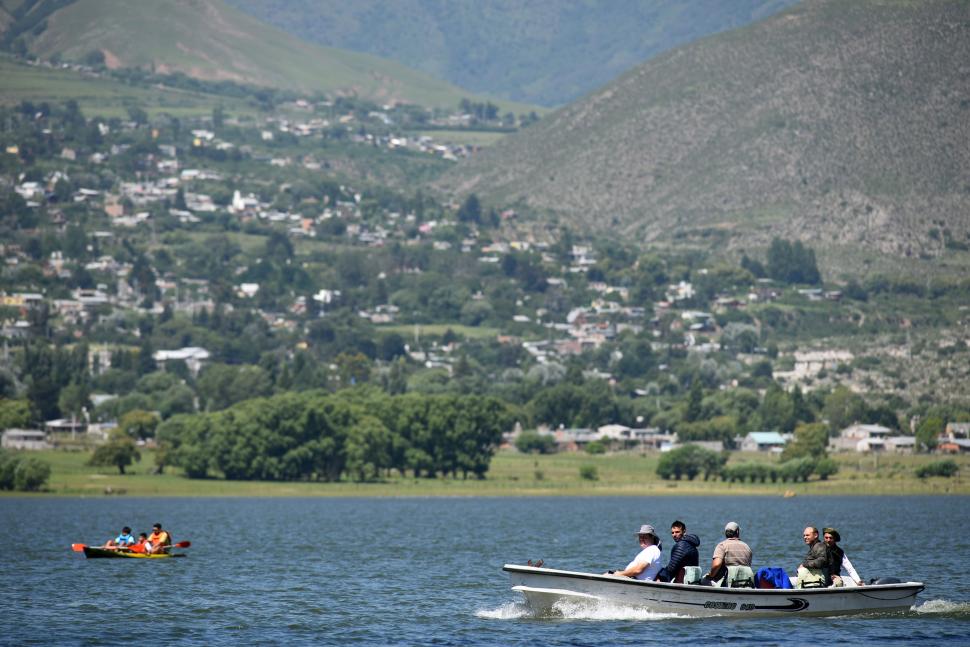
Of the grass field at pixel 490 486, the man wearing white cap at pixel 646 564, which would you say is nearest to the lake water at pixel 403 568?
the man wearing white cap at pixel 646 564

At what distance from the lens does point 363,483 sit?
610ft

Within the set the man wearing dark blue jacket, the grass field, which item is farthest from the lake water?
the grass field

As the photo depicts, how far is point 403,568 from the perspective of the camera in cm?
9488

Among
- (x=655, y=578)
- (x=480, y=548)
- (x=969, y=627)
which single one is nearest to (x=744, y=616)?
(x=655, y=578)

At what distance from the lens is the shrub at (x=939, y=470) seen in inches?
7495

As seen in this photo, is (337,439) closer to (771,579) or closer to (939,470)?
(939,470)

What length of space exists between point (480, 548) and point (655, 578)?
159 feet

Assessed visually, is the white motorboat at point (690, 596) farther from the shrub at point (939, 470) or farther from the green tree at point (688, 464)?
the shrub at point (939, 470)

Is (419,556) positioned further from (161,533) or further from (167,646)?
(167,646)

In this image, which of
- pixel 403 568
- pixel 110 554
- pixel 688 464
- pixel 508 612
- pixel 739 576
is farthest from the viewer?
pixel 688 464

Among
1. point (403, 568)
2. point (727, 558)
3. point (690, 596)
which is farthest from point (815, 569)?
point (403, 568)

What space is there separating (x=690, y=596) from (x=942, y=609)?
10.3 meters

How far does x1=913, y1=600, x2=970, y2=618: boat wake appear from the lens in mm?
65938

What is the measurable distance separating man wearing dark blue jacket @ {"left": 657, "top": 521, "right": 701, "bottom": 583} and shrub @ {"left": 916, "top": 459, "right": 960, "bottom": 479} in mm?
132942
